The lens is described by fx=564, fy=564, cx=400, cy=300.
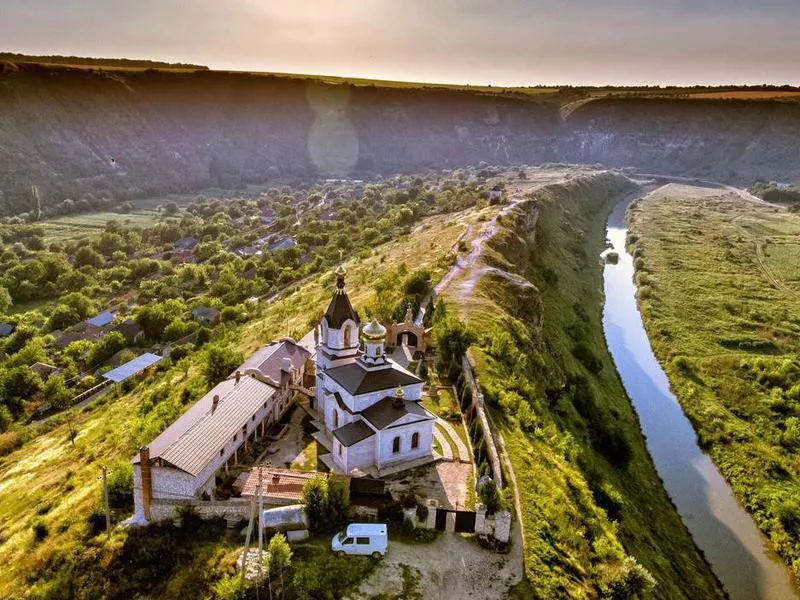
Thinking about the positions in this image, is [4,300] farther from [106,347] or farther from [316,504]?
[316,504]

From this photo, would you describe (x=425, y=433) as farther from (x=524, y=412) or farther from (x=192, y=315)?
(x=192, y=315)

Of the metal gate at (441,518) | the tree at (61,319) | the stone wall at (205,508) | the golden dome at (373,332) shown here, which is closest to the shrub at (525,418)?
the metal gate at (441,518)

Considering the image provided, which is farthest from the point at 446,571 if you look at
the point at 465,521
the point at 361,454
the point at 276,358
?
the point at 276,358

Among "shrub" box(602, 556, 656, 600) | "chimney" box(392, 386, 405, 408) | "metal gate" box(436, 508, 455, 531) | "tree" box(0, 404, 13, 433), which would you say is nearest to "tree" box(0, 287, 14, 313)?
"tree" box(0, 404, 13, 433)

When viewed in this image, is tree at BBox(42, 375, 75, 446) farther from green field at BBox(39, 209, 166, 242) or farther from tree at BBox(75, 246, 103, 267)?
green field at BBox(39, 209, 166, 242)

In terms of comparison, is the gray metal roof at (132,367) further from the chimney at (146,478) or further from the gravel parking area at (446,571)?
the gravel parking area at (446,571)

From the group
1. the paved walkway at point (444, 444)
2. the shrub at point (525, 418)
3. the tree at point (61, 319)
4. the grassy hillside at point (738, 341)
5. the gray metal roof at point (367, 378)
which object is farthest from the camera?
the tree at point (61, 319)

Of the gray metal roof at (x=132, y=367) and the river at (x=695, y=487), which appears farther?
the gray metal roof at (x=132, y=367)
